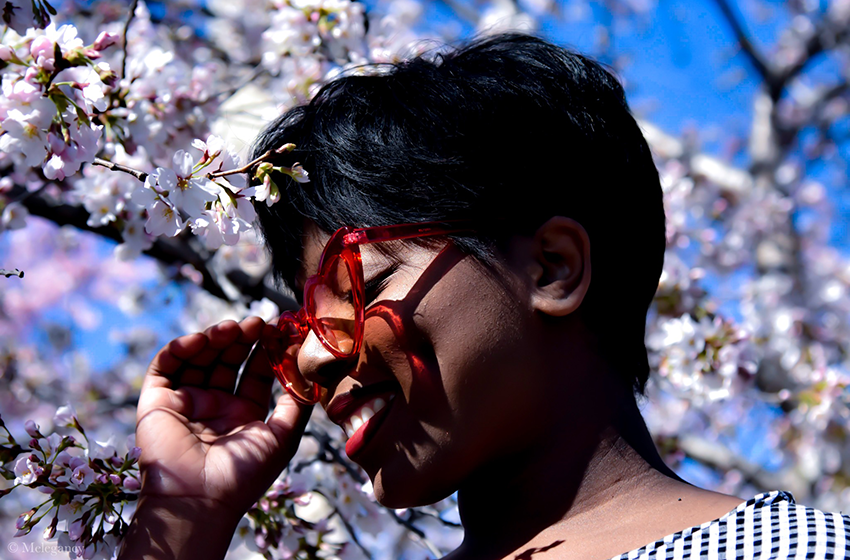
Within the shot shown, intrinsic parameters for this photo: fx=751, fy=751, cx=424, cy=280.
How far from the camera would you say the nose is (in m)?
1.26

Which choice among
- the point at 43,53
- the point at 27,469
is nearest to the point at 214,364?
the point at 27,469

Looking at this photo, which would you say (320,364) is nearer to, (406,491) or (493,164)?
(406,491)

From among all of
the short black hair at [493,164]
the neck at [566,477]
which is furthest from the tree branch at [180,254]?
the neck at [566,477]

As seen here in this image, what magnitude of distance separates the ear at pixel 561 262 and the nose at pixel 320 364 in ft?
1.11

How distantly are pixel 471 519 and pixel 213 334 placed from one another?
0.69 meters

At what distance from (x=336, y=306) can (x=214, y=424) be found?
545 millimetres

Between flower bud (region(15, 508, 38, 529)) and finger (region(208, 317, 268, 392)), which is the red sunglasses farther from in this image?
flower bud (region(15, 508, 38, 529))

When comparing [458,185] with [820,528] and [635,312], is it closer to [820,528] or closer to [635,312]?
[635,312]

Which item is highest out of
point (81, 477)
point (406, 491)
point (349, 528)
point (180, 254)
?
point (180, 254)

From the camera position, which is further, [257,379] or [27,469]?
[257,379]

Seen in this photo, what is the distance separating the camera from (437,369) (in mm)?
1172

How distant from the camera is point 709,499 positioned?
1207 millimetres

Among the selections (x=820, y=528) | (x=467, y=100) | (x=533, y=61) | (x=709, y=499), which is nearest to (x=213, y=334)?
(x=467, y=100)

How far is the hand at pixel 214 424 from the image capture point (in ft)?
4.51
